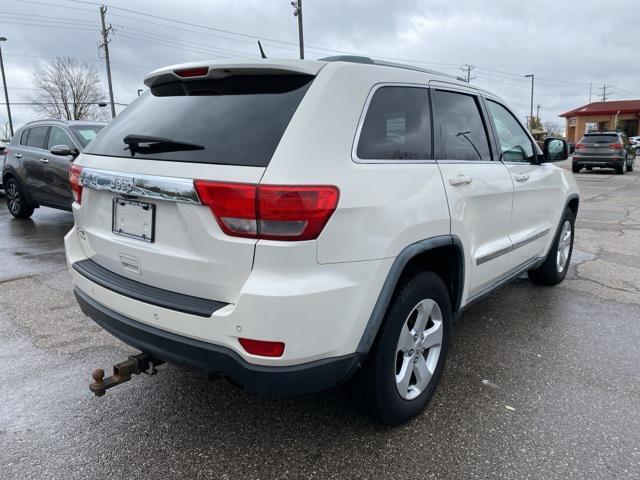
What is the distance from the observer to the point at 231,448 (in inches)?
97.9

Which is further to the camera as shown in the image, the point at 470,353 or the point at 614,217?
the point at 614,217

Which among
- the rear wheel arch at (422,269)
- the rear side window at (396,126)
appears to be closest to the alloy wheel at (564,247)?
the rear wheel arch at (422,269)

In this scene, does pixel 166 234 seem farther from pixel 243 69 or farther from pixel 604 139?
pixel 604 139

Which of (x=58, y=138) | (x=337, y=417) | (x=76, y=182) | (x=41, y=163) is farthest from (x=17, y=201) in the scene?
(x=337, y=417)

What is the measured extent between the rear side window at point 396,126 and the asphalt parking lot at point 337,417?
1.40 metres

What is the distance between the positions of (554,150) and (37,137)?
8262mm

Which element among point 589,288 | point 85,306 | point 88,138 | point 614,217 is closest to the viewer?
point 85,306

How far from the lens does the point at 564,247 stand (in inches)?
203

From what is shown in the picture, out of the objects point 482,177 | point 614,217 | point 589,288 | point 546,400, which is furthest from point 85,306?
point 614,217

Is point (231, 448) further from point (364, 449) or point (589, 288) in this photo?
point (589, 288)

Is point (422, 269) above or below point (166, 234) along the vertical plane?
below

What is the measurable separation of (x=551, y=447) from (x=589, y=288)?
3.08 meters

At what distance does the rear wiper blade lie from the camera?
2.28 metres

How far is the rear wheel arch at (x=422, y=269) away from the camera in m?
2.23
